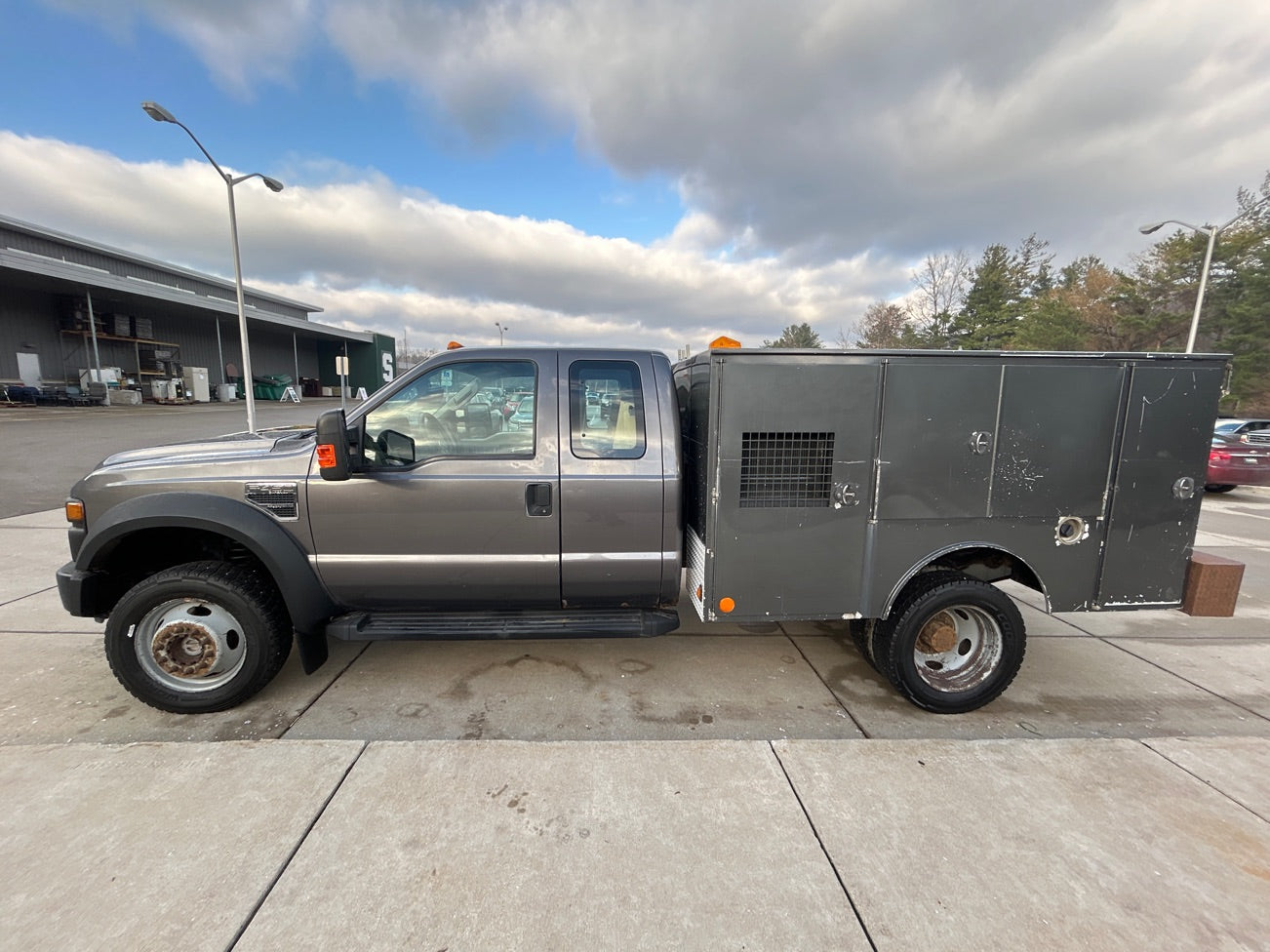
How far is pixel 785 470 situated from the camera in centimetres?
294

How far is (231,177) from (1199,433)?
19.2 metres

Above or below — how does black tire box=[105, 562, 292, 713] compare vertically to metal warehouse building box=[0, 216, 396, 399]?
below

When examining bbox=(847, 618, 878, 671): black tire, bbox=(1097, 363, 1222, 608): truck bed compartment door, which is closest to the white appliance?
bbox=(847, 618, 878, 671): black tire

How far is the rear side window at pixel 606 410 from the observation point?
10.2 feet

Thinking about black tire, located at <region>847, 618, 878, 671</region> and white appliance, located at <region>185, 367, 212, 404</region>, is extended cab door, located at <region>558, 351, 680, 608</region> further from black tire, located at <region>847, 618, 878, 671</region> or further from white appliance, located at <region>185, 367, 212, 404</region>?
white appliance, located at <region>185, 367, 212, 404</region>

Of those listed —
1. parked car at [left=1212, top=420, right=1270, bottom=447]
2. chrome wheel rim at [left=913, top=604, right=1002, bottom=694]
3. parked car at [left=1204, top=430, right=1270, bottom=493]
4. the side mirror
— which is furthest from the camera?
parked car at [left=1212, top=420, right=1270, bottom=447]

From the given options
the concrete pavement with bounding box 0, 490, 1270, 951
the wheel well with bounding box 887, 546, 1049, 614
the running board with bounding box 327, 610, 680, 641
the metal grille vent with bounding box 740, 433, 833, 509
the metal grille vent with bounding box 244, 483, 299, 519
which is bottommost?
the concrete pavement with bounding box 0, 490, 1270, 951

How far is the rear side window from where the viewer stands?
3117mm

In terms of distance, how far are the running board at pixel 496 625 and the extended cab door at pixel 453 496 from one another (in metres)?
0.08

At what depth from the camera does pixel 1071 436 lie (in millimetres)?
2975

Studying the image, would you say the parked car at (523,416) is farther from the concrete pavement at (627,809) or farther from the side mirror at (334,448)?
the concrete pavement at (627,809)

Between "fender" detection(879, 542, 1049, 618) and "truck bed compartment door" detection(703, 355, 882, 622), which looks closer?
"truck bed compartment door" detection(703, 355, 882, 622)

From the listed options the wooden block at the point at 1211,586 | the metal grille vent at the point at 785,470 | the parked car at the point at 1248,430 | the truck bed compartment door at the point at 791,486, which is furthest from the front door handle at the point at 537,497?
the parked car at the point at 1248,430

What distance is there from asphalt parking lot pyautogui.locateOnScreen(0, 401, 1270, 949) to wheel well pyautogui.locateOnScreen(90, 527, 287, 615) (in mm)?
Result: 693
